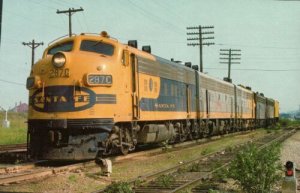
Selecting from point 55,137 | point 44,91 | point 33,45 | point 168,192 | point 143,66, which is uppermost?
point 33,45

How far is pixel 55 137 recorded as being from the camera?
12297 millimetres

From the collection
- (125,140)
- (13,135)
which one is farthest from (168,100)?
(13,135)

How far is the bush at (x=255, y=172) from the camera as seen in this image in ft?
28.6

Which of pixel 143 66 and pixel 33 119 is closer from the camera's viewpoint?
pixel 33 119

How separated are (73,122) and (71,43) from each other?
263cm

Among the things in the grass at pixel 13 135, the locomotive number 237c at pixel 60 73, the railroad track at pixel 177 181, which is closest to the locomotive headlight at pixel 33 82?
the locomotive number 237c at pixel 60 73

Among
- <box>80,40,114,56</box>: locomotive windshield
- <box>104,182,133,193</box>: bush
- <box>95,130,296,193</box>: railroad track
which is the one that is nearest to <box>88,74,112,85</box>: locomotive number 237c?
<box>80,40,114,56</box>: locomotive windshield

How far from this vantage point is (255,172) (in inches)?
350

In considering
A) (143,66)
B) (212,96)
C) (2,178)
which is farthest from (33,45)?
(2,178)

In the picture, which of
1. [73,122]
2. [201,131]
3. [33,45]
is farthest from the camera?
[33,45]

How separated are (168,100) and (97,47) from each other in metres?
4.93

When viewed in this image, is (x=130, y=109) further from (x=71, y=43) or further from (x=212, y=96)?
(x=212, y=96)

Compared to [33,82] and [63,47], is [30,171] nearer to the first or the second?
[33,82]

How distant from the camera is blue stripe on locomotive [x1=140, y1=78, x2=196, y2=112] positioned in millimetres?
15328
